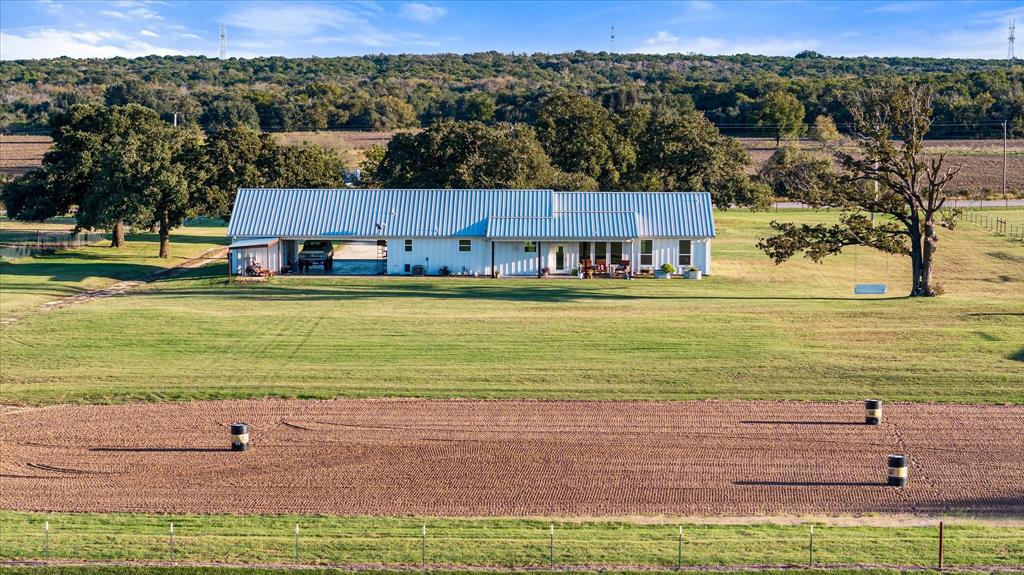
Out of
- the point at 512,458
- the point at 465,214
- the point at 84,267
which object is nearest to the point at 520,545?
the point at 512,458

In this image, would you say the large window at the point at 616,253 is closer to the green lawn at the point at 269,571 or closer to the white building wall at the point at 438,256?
the white building wall at the point at 438,256

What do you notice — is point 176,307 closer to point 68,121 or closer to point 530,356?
point 530,356

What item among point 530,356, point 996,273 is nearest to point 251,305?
point 530,356

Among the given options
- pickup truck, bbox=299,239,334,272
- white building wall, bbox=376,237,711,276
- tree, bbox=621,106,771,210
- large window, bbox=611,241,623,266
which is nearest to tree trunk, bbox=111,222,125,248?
pickup truck, bbox=299,239,334,272

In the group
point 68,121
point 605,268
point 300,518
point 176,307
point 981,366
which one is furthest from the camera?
point 68,121

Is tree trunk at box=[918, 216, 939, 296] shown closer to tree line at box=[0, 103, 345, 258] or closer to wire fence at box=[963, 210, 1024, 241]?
wire fence at box=[963, 210, 1024, 241]

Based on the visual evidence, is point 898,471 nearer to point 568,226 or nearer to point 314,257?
point 568,226
